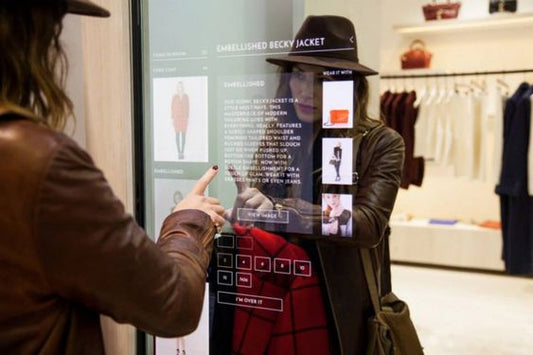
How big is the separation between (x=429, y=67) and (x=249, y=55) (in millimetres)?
1225

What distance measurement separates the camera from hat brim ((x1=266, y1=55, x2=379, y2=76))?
48.1 inches

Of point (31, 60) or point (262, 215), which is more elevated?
point (31, 60)

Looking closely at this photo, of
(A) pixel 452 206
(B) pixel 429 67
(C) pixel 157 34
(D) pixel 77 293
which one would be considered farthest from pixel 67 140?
(A) pixel 452 206

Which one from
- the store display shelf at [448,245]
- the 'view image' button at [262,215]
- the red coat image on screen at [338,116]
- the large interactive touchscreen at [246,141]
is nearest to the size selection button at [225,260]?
the large interactive touchscreen at [246,141]

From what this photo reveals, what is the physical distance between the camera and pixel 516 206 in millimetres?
1980

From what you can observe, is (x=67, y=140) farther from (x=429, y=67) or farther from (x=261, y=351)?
(x=429, y=67)

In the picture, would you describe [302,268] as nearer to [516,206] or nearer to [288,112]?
[288,112]

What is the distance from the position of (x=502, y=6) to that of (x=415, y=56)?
47 cm

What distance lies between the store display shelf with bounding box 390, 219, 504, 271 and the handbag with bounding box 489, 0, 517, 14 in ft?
3.84

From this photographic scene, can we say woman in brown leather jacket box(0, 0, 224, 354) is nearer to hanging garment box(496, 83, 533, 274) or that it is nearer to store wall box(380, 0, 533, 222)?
store wall box(380, 0, 533, 222)

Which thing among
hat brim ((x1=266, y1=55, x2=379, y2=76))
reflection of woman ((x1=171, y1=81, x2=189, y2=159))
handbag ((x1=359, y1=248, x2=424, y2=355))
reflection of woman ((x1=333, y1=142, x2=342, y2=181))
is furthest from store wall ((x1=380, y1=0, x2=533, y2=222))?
handbag ((x1=359, y1=248, x2=424, y2=355))

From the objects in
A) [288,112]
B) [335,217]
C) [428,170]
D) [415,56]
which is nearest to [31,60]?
[288,112]

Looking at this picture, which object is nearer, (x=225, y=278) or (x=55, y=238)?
(x=55, y=238)

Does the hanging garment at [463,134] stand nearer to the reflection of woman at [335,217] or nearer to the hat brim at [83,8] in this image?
the reflection of woman at [335,217]
